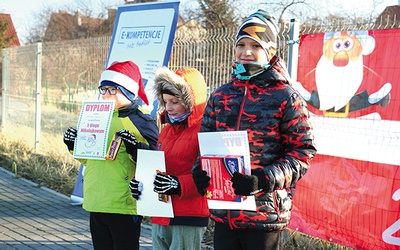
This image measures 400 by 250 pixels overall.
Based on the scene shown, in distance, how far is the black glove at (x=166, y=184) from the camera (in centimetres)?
340

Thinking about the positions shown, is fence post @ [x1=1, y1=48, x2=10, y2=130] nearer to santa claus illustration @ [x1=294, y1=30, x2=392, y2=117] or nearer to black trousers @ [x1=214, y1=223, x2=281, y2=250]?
santa claus illustration @ [x1=294, y1=30, x2=392, y2=117]

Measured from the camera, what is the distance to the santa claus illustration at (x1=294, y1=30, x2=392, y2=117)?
14.6 ft

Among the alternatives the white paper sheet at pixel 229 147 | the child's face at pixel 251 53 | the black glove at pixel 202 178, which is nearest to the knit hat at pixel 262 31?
the child's face at pixel 251 53

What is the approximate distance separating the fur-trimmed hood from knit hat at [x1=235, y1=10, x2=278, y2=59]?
662mm

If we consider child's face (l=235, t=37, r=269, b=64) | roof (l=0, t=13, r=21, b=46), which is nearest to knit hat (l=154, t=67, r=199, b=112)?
child's face (l=235, t=37, r=269, b=64)

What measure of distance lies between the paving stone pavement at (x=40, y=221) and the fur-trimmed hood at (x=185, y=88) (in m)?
2.53

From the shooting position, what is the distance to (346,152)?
4.64 meters

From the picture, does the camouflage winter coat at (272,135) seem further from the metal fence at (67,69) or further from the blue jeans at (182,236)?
the metal fence at (67,69)

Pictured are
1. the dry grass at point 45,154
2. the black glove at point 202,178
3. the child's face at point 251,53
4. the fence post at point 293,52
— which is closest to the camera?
the black glove at point 202,178

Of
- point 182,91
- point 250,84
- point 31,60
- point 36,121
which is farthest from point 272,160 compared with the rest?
point 31,60

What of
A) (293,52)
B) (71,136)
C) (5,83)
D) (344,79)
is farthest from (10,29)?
(344,79)

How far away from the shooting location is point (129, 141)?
387 centimetres

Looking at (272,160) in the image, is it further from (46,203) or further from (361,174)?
(46,203)

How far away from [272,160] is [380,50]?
1.99 metres
